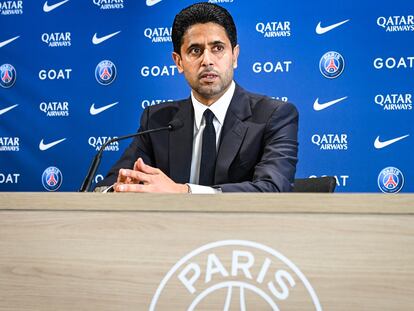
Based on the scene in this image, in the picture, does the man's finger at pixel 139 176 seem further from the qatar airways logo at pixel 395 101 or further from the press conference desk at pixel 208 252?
the qatar airways logo at pixel 395 101

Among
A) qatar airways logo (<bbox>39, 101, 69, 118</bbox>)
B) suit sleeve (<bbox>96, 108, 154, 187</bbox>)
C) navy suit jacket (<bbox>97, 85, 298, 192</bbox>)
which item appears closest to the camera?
navy suit jacket (<bbox>97, 85, 298, 192</bbox>)

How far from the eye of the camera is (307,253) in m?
1.31

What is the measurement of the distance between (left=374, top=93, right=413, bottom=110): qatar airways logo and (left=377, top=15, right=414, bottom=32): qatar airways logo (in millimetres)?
374

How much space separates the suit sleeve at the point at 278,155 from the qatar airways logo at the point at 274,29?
4.90ft

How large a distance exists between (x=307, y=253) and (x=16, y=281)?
2.09ft

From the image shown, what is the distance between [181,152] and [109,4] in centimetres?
204

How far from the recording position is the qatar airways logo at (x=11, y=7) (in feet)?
14.0

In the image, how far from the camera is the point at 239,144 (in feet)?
7.72

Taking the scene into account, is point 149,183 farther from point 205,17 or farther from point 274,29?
point 274,29

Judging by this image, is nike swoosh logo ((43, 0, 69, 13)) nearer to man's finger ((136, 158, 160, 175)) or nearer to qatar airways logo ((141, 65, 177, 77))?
qatar airways logo ((141, 65, 177, 77))

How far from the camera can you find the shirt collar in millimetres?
2459

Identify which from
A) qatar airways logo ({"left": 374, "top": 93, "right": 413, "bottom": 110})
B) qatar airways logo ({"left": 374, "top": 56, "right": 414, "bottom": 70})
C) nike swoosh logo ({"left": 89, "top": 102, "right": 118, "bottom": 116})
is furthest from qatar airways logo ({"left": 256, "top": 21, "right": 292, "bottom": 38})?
nike swoosh logo ({"left": 89, "top": 102, "right": 118, "bottom": 116})

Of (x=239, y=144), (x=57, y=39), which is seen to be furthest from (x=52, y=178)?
(x=239, y=144)

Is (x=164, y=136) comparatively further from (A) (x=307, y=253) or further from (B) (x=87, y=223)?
(A) (x=307, y=253)
